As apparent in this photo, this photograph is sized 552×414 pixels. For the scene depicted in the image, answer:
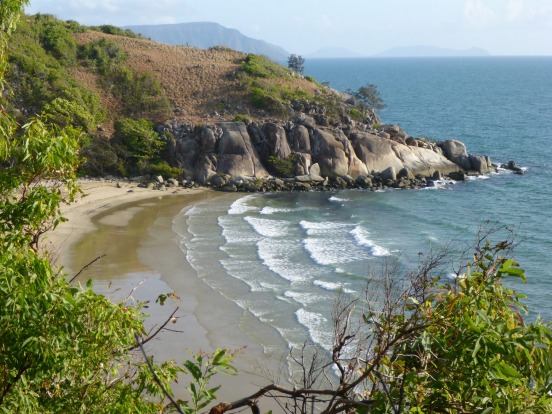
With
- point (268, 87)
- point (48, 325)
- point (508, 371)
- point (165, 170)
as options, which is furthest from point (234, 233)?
point (508, 371)

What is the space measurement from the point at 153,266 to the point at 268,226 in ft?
30.3

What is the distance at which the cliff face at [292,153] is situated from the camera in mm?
49594

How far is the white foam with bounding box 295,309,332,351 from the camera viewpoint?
21.8 metres

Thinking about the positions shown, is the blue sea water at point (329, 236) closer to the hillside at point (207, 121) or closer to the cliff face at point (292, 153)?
the cliff face at point (292, 153)

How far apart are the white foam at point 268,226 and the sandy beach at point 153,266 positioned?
4.64m

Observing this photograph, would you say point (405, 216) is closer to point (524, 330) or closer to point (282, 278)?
point (282, 278)

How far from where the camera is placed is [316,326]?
23.2 meters

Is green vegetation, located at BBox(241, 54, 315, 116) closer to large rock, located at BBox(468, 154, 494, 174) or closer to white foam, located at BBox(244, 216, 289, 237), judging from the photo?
large rock, located at BBox(468, 154, 494, 174)

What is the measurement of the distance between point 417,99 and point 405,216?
83931 millimetres

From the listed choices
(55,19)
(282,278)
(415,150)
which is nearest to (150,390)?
(282,278)

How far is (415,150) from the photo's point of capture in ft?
173

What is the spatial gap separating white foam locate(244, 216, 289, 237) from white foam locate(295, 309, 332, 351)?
12.0 meters

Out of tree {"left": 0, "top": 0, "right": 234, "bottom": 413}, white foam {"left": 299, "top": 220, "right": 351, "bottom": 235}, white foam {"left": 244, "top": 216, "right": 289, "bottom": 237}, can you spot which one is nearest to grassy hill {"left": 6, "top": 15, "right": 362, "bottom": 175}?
white foam {"left": 244, "top": 216, "right": 289, "bottom": 237}

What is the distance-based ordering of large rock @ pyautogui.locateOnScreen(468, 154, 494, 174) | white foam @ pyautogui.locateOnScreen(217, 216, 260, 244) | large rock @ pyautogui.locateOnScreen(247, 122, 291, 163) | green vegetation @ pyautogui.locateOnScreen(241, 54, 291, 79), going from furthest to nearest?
green vegetation @ pyautogui.locateOnScreen(241, 54, 291, 79), large rock @ pyautogui.locateOnScreen(468, 154, 494, 174), large rock @ pyautogui.locateOnScreen(247, 122, 291, 163), white foam @ pyautogui.locateOnScreen(217, 216, 260, 244)
